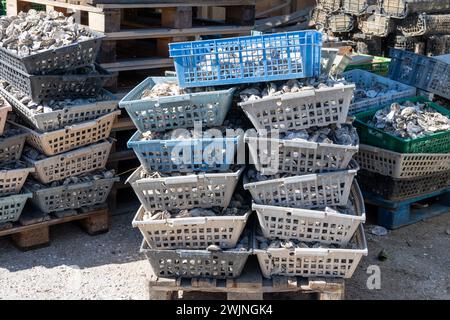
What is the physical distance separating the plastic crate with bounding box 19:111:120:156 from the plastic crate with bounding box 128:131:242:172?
90 centimetres

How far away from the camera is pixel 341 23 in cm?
869

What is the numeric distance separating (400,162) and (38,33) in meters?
3.11

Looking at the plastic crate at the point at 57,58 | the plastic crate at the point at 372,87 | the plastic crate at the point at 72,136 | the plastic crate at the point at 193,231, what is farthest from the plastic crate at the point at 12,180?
the plastic crate at the point at 372,87

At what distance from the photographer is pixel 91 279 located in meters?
4.65

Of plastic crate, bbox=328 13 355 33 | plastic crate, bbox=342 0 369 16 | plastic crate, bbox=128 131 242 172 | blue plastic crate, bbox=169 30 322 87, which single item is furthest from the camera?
plastic crate, bbox=328 13 355 33

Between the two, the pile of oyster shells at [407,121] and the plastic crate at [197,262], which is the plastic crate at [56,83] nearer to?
the plastic crate at [197,262]

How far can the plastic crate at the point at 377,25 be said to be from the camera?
8.21m

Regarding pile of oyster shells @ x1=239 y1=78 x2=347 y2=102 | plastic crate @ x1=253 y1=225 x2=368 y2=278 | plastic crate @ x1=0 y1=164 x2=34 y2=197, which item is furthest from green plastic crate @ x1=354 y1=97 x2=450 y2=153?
plastic crate @ x1=0 y1=164 x2=34 y2=197

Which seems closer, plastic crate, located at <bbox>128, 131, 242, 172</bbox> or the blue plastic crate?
plastic crate, located at <bbox>128, 131, 242, 172</bbox>

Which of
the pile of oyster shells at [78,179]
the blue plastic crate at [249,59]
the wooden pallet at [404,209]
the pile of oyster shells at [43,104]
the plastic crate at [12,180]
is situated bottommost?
the wooden pallet at [404,209]

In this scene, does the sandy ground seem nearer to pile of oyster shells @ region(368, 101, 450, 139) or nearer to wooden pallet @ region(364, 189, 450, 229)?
wooden pallet @ region(364, 189, 450, 229)

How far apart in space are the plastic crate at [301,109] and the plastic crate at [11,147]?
1.84 metres

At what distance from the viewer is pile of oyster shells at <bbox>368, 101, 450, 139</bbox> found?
543cm

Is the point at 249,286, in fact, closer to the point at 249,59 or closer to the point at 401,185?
the point at 249,59
